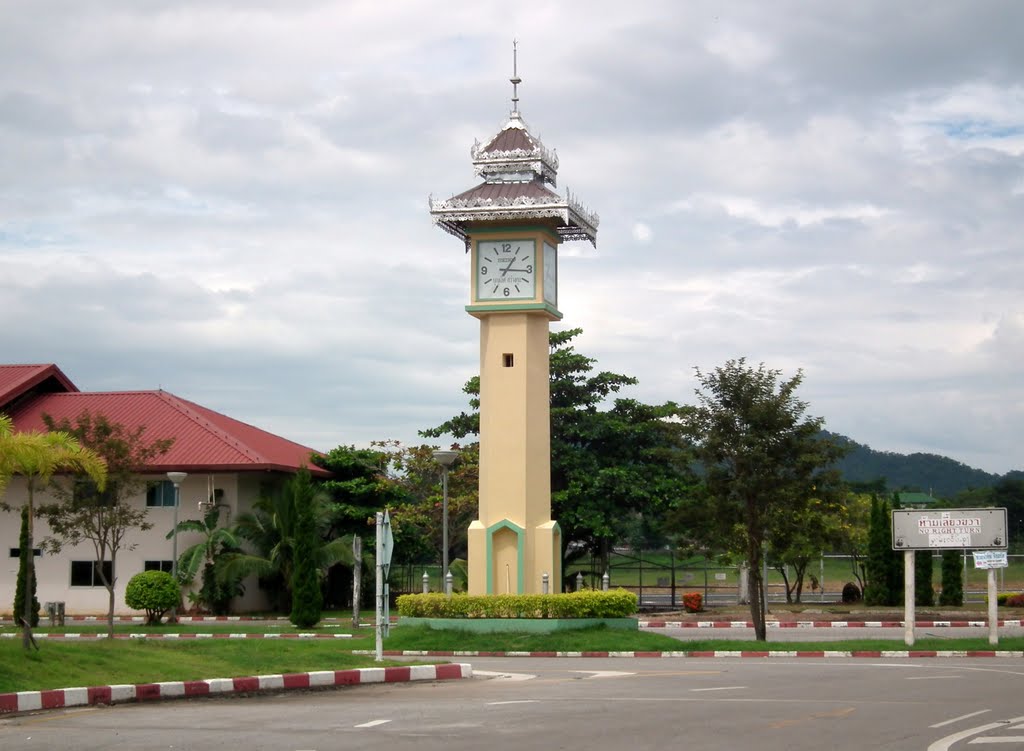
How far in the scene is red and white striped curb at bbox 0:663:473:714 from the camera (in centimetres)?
1504

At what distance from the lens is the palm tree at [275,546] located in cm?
4028

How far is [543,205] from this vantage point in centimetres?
3158

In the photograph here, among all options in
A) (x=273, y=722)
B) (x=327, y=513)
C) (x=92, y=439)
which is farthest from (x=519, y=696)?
(x=327, y=513)

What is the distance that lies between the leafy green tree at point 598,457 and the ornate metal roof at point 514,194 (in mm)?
12959

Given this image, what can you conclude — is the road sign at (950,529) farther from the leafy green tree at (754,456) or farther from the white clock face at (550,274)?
the white clock face at (550,274)

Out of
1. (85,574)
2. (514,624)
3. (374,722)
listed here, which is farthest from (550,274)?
(85,574)

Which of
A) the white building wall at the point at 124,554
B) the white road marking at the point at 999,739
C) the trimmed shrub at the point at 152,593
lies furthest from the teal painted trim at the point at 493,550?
the white road marking at the point at 999,739

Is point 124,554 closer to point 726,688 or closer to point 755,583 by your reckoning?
point 755,583

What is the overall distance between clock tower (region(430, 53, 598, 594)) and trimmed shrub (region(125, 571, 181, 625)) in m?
9.17

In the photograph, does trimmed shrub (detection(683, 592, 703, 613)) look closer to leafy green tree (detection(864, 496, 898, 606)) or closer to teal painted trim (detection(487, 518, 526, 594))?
leafy green tree (detection(864, 496, 898, 606))

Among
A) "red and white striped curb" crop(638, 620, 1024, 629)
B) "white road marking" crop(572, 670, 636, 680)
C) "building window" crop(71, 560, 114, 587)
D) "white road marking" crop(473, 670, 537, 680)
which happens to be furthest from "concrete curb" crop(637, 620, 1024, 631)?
"building window" crop(71, 560, 114, 587)

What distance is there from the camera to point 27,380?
4628 centimetres

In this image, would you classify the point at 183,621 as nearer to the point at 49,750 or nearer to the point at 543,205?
the point at 543,205

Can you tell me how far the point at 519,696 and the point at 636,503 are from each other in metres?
28.0
